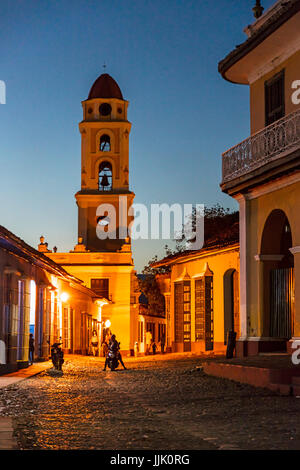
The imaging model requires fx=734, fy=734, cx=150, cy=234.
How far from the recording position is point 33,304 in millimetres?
23547

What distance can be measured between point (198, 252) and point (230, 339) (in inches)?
371

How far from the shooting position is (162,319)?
62.3 metres

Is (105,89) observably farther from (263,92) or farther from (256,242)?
(256,242)

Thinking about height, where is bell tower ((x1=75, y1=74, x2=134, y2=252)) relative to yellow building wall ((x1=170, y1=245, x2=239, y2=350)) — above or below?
above

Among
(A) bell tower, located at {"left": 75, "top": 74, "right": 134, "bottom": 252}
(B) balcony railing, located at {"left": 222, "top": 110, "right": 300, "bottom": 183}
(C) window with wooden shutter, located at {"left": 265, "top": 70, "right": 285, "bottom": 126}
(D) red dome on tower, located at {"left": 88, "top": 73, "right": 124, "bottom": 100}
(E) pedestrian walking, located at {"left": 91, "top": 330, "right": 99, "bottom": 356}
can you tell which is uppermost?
(D) red dome on tower, located at {"left": 88, "top": 73, "right": 124, "bottom": 100}

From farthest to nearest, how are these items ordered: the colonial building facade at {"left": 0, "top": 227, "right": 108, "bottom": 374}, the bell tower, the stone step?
the bell tower, the colonial building facade at {"left": 0, "top": 227, "right": 108, "bottom": 374}, the stone step

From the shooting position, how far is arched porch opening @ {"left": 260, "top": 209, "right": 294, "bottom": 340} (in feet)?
54.7

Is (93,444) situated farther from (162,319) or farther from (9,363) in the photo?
(162,319)

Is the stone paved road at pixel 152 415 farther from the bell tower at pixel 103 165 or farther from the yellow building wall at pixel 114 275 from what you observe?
the bell tower at pixel 103 165

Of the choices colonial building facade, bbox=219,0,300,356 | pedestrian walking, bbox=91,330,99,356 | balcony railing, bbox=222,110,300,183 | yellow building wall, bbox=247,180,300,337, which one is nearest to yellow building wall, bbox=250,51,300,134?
colonial building facade, bbox=219,0,300,356

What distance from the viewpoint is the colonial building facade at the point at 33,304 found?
735 inches

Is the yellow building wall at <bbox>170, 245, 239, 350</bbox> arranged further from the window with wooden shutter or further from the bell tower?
the bell tower

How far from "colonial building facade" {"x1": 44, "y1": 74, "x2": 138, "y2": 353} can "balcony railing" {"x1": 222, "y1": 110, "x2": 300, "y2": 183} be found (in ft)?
103

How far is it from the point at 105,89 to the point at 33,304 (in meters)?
30.0
